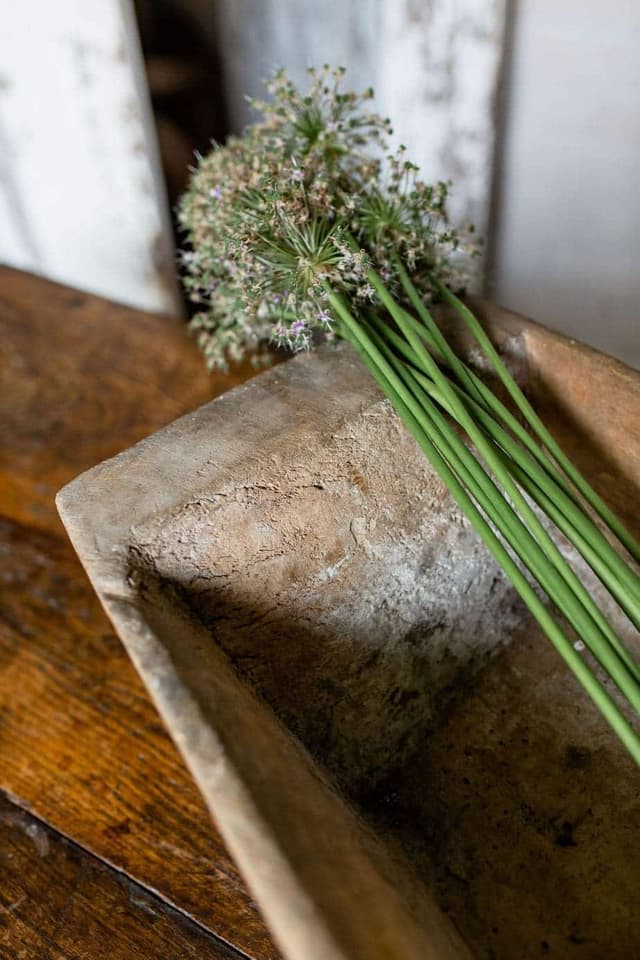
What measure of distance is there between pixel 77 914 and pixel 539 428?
0.79 meters

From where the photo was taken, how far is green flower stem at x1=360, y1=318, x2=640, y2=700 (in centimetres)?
78

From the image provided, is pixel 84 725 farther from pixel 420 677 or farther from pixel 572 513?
pixel 572 513

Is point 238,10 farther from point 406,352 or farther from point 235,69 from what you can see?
point 406,352

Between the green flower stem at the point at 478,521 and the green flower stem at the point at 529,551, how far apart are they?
12mm

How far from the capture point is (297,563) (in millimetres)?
1000

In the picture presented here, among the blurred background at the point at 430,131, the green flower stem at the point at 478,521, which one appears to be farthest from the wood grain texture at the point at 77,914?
the blurred background at the point at 430,131

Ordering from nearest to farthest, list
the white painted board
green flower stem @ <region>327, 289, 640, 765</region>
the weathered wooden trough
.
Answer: green flower stem @ <region>327, 289, 640, 765</region> → the weathered wooden trough → the white painted board

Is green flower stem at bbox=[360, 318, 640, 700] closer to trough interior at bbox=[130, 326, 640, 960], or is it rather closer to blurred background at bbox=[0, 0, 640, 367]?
trough interior at bbox=[130, 326, 640, 960]

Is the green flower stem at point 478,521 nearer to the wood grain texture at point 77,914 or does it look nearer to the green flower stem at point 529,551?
the green flower stem at point 529,551

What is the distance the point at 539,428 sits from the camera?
98 centimetres

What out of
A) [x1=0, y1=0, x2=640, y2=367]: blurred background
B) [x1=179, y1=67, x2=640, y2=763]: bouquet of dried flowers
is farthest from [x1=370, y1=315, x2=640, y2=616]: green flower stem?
[x1=0, y1=0, x2=640, y2=367]: blurred background

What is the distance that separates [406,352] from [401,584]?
0.28m

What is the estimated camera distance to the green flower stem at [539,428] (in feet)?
3.05

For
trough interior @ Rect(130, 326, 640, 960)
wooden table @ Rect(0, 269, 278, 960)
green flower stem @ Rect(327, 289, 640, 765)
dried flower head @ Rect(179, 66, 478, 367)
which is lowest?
wooden table @ Rect(0, 269, 278, 960)
